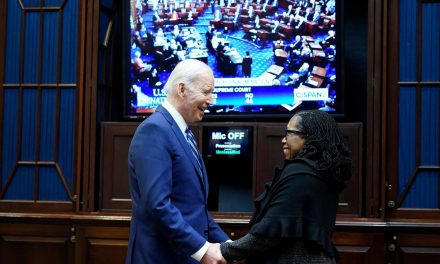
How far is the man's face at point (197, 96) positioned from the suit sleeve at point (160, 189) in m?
0.18

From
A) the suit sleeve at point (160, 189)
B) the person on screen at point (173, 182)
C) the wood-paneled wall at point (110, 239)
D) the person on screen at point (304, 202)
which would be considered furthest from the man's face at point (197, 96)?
the wood-paneled wall at point (110, 239)

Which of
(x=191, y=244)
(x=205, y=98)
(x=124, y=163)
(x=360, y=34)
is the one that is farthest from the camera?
(x=360, y=34)

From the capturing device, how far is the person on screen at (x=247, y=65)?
4.42m

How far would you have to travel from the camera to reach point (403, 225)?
12.9 feet

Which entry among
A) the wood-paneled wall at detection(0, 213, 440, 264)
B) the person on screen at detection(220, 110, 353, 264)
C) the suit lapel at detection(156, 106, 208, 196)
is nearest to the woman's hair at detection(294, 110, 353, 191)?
the person on screen at detection(220, 110, 353, 264)

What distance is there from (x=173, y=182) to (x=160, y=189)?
113 mm

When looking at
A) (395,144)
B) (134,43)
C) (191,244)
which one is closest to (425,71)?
(395,144)

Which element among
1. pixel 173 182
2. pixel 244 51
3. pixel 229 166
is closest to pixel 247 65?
pixel 244 51

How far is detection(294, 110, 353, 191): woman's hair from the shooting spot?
2340 mm

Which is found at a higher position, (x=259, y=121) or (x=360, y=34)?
(x=360, y=34)

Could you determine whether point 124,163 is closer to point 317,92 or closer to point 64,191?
point 64,191

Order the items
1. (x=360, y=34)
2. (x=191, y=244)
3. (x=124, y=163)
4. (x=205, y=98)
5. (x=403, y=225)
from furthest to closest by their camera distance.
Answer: (x=360, y=34) < (x=124, y=163) < (x=403, y=225) < (x=205, y=98) < (x=191, y=244)

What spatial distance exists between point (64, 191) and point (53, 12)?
118cm

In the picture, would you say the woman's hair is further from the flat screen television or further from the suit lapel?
the flat screen television
